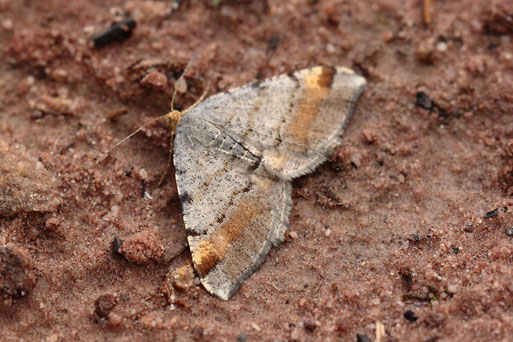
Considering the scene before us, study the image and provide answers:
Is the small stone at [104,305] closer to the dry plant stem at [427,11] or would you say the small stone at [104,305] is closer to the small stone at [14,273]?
the small stone at [14,273]

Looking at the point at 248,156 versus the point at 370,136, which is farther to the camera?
the point at 370,136

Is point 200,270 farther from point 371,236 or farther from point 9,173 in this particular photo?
point 9,173

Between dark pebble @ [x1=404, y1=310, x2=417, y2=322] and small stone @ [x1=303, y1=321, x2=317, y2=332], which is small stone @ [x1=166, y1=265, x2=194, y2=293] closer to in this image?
small stone @ [x1=303, y1=321, x2=317, y2=332]

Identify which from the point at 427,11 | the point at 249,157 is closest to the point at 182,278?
the point at 249,157

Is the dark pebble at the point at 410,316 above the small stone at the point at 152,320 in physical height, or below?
above

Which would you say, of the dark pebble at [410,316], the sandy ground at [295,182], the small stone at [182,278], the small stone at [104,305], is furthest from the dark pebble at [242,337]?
the dark pebble at [410,316]

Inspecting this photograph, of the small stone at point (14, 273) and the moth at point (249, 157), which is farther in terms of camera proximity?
the moth at point (249, 157)

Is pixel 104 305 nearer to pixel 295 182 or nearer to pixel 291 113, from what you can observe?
pixel 295 182

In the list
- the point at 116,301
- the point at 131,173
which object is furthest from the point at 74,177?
the point at 116,301
